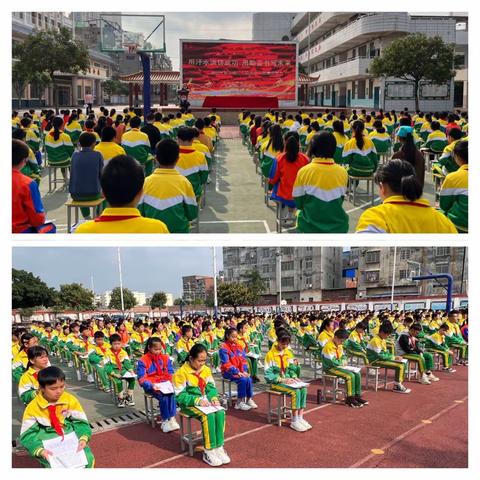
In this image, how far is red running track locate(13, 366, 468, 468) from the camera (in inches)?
171

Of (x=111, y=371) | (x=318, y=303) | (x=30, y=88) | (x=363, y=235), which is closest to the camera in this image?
(x=363, y=235)

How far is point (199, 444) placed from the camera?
4535 millimetres

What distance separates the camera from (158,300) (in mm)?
5902

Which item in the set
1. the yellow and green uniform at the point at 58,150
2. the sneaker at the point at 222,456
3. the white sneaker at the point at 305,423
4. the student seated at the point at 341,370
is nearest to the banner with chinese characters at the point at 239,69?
the yellow and green uniform at the point at 58,150

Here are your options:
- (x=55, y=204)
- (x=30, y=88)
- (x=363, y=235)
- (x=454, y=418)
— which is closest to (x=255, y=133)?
(x=55, y=204)

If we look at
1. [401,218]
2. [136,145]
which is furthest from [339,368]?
[136,145]

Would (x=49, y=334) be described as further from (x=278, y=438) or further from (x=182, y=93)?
(x=182, y=93)

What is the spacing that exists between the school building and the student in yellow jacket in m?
27.7

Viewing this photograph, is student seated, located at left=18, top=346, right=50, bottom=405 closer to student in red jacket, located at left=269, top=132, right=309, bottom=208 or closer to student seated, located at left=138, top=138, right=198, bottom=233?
student seated, located at left=138, top=138, right=198, bottom=233

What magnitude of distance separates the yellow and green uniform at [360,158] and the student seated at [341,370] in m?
3.02

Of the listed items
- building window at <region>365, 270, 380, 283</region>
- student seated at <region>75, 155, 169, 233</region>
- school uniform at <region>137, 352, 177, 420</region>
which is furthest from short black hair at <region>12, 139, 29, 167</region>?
building window at <region>365, 270, 380, 283</region>

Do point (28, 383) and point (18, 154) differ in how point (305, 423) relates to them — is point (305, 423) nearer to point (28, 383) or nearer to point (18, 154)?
point (28, 383)

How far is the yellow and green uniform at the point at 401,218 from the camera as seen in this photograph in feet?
10.6

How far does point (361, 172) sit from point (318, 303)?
7.10ft
